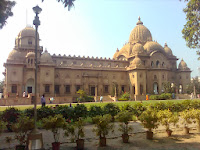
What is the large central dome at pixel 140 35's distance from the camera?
4442cm

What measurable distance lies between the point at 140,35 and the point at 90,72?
18.2 metres

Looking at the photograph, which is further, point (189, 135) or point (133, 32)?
point (133, 32)

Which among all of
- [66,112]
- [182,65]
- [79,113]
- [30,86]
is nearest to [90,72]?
[30,86]

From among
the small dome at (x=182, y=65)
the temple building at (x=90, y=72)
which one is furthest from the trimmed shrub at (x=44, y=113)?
the small dome at (x=182, y=65)

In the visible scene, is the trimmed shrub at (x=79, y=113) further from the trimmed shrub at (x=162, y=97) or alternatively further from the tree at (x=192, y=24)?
the trimmed shrub at (x=162, y=97)

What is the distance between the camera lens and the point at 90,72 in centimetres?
3512

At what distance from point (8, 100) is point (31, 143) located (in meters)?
21.1

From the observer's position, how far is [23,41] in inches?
1292

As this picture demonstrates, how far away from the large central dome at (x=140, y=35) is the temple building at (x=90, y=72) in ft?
9.83

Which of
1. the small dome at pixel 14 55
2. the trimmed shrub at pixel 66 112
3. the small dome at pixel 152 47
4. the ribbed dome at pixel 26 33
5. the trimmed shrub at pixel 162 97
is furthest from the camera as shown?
the small dome at pixel 152 47

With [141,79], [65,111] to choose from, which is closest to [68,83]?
[141,79]

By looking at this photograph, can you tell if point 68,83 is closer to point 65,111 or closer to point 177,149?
point 65,111

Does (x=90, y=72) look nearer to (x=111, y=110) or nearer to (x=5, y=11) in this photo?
(x=5, y=11)

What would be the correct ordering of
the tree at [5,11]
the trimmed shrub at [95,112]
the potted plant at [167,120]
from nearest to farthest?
1. the potted plant at [167,120]
2. the trimmed shrub at [95,112]
3. the tree at [5,11]
